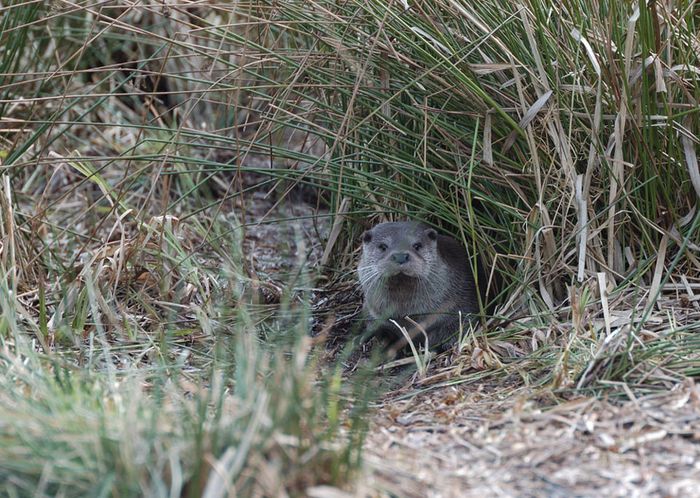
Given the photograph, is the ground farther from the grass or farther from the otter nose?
the otter nose

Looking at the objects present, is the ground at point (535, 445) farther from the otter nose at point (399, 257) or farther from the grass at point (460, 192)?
the otter nose at point (399, 257)

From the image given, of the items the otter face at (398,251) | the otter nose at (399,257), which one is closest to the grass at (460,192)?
the otter face at (398,251)

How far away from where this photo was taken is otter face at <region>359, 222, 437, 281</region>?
15.4 ft

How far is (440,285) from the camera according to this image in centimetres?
500

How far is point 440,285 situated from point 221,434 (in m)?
2.56

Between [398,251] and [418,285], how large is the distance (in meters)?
0.40

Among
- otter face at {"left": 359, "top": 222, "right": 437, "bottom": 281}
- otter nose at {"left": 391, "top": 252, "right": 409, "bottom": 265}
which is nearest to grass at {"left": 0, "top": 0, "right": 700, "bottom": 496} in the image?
otter face at {"left": 359, "top": 222, "right": 437, "bottom": 281}

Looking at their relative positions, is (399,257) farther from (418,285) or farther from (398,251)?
(418,285)

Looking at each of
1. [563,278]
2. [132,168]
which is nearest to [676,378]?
[563,278]

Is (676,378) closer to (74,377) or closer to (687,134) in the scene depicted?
(687,134)

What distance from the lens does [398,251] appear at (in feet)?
15.3

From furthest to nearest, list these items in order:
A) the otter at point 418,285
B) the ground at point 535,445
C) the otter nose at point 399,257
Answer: the otter at point 418,285
the otter nose at point 399,257
the ground at point 535,445

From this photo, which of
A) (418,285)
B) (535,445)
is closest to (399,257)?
(418,285)

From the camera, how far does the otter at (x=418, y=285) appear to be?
15.7 feet
